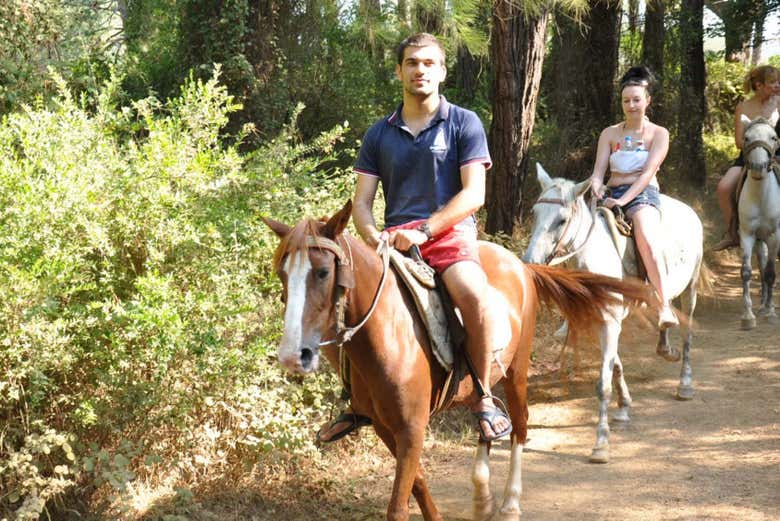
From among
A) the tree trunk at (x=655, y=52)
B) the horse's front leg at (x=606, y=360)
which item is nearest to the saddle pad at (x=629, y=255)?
the horse's front leg at (x=606, y=360)

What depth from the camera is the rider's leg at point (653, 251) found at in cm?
707

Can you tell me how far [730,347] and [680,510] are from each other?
4371 millimetres

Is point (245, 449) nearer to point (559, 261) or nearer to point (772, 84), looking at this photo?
point (559, 261)

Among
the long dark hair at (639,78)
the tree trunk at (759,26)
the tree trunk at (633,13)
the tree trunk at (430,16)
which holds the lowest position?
the long dark hair at (639,78)

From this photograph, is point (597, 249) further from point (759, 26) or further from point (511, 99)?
point (759, 26)

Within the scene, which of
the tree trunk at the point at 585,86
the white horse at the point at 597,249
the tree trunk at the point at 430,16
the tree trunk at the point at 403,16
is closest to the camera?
the white horse at the point at 597,249

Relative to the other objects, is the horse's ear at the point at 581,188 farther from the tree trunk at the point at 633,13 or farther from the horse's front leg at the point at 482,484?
the tree trunk at the point at 633,13

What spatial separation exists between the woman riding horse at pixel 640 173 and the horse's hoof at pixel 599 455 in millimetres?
1410

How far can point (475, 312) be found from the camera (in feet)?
13.9

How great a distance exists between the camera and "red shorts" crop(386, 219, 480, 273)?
4355 millimetres

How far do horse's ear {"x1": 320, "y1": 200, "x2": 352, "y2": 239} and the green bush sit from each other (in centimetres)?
151

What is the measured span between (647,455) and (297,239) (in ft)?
13.7

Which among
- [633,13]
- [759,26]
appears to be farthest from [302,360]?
[759,26]

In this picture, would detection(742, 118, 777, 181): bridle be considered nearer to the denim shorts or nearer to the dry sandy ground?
the dry sandy ground
